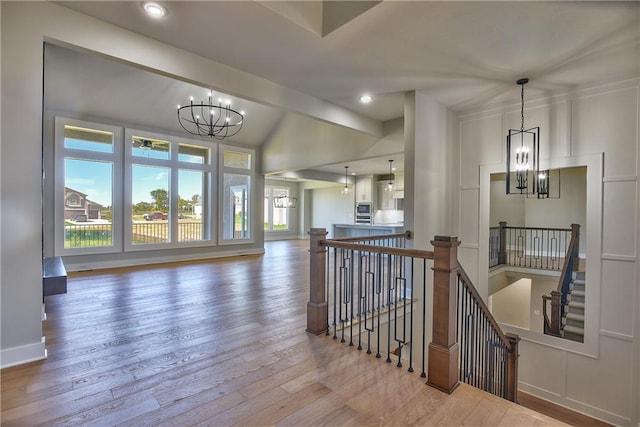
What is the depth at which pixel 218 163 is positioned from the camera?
7613 mm

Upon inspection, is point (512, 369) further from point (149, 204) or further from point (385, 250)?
point (149, 204)

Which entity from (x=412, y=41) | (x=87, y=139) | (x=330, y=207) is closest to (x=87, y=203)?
(x=87, y=139)

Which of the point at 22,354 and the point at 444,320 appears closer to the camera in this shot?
the point at 444,320

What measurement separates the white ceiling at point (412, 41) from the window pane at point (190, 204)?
424 centimetres

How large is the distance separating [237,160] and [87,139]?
10.7ft

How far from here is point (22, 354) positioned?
229 centimetres

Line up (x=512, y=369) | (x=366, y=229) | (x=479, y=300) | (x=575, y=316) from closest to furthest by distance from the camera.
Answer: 1. (x=479, y=300)
2. (x=512, y=369)
3. (x=575, y=316)
4. (x=366, y=229)

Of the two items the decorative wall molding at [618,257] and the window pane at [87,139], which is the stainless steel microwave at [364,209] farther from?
the window pane at [87,139]

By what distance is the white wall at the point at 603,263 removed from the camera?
351 centimetres

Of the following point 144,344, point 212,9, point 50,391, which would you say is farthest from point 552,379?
point 212,9

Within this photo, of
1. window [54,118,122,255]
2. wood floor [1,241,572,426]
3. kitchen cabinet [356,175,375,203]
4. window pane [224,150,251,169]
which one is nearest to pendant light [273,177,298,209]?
kitchen cabinet [356,175,375,203]

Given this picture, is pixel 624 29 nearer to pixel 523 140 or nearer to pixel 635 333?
pixel 523 140

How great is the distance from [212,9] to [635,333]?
5710mm

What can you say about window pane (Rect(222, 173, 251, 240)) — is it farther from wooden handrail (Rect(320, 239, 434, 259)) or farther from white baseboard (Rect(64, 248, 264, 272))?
wooden handrail (Rect(320, 239, 434, 259))
